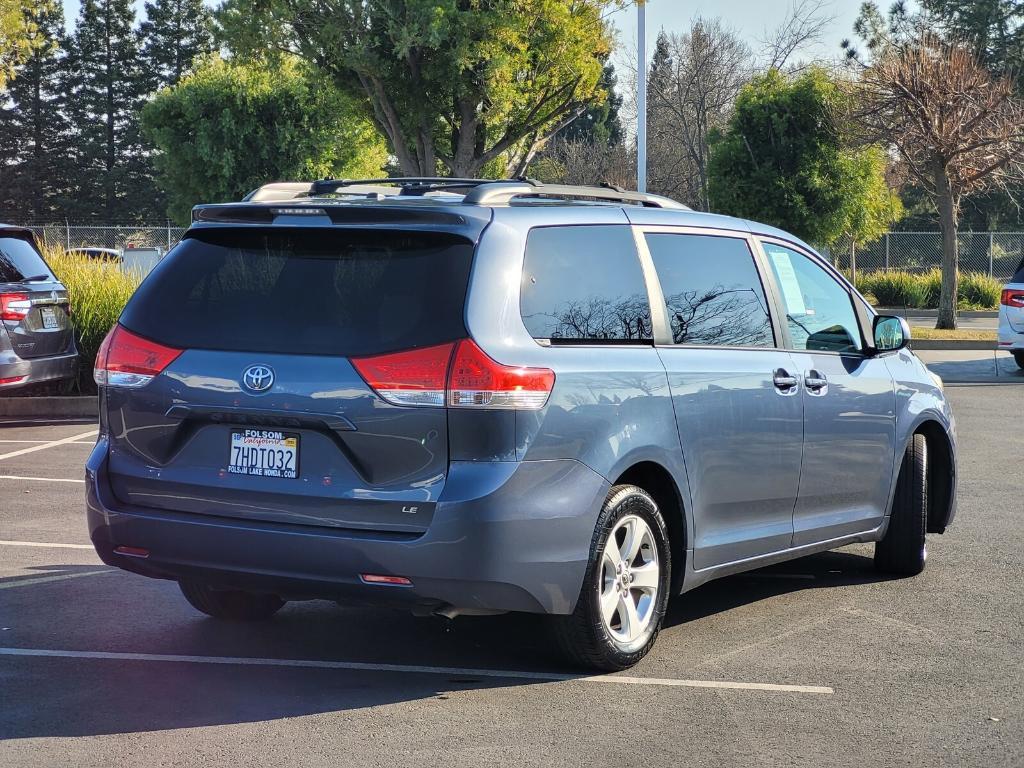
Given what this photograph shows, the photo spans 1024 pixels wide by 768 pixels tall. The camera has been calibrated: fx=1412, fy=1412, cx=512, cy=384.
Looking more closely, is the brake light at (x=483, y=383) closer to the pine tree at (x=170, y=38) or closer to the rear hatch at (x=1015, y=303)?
the rear hatch at (x=1015, y=303)

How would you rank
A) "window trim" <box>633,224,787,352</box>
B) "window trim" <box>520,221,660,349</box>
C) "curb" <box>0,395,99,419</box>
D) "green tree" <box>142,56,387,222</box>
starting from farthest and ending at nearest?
"green tree" <box>142,56,387,222</box> → "curb" <box>0,395,99,419</box> → "window trim" <box>633,224,787,352</box> → "window trim" <box>520,221,660,349</box>

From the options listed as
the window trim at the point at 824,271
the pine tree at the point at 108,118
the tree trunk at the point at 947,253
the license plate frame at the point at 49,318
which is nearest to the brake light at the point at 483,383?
the window trim at the point at 824,271

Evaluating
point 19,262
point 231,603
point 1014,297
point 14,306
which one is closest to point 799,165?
point 1014,297

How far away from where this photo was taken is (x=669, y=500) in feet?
19.4

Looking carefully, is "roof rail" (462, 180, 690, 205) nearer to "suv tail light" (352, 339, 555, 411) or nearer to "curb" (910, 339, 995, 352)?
"suv tail light" (352, 339, 555, 411)

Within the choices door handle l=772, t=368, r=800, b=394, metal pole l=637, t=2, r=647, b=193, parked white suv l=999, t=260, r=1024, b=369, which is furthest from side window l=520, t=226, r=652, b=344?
metal pole l=637, t=2, r=647, b=193

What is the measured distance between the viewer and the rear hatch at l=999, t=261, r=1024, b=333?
64.2ft

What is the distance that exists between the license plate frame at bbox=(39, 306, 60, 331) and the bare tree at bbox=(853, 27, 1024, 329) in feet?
68.5

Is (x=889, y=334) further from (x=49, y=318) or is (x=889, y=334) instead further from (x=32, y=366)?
(x=49, y=318)

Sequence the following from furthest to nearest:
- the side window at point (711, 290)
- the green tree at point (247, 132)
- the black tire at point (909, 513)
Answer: the green tree at point (247, 132)
the black tire at point (909, 513)
the side window at point (711, 290)

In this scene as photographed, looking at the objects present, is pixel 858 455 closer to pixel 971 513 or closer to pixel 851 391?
pixel 851 391

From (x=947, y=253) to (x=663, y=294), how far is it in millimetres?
25620

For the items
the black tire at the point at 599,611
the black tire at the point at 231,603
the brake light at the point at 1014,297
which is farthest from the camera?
the brake light at the point at 1014,297

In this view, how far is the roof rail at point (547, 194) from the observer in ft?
17.9
